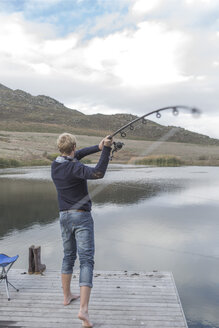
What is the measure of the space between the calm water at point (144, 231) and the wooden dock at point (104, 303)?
39.8 inches

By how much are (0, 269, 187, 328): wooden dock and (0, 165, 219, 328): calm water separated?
101 centimetres

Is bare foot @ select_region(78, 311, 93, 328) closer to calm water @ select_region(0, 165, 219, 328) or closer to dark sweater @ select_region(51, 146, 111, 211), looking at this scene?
dark sweater @ select_region(51, 146, 111, 211)

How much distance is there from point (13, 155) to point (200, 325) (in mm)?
31173

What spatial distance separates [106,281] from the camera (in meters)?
5.13

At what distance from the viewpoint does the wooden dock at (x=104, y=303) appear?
3.90 m

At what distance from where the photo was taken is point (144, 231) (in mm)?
11070

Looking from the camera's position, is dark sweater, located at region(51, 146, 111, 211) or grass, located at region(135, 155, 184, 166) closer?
dark sweater, located at region(51, 146, 111, 211)

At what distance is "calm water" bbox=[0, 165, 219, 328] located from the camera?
689cm

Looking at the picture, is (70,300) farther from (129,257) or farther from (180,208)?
(180,208)

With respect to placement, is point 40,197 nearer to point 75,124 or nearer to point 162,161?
point 162,161

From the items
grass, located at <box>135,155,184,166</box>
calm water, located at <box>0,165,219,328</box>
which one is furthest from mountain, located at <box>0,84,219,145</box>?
calm water, located at <box>0,165,219,328</box>

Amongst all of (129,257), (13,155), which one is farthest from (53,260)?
(13,155)

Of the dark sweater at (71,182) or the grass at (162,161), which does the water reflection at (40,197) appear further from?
the grass at (162,161)

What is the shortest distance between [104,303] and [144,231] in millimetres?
6842
